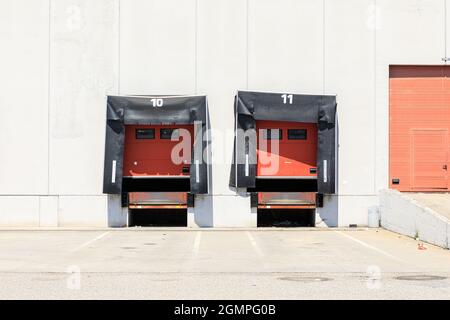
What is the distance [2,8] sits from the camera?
23844 millimetres

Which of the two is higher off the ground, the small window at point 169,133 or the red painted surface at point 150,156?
the small window at point 169,133

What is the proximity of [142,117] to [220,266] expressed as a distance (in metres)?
9.62

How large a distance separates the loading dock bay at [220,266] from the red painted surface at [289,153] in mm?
2304

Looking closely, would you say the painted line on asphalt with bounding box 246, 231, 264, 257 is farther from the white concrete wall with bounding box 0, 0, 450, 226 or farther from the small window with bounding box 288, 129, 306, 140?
the small window with bounding box 288, 129, 306, 140

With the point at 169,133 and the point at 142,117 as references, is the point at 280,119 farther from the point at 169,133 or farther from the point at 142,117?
the point at 142,117

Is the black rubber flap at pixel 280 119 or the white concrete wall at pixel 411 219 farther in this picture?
the black rubber flap at pixel 280 119

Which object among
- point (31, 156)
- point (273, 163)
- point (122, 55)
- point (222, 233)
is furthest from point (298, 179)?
point (31, 156)

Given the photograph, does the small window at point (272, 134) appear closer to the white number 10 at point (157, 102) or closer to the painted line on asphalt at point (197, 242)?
the white number 10 at point (157, 102)

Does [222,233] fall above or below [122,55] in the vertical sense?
below

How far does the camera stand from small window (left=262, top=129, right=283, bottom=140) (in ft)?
77.1

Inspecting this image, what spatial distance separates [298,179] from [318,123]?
1717 millimetres

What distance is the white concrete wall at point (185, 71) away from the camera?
23.6 m

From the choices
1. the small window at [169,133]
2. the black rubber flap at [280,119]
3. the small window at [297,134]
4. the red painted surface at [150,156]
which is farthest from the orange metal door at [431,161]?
the small window at [169,133]

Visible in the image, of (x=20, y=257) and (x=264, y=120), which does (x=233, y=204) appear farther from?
(x=20, y=257)
